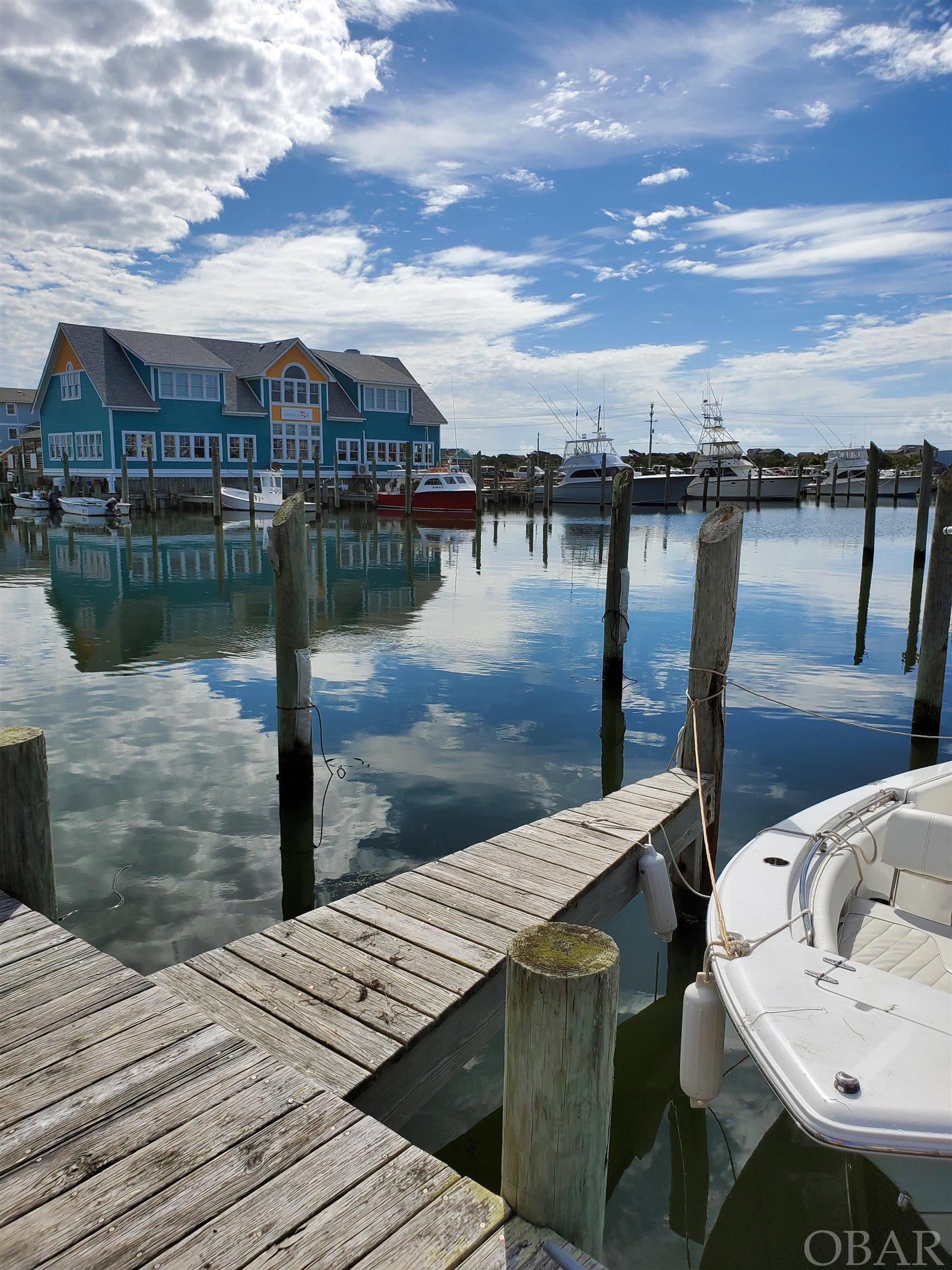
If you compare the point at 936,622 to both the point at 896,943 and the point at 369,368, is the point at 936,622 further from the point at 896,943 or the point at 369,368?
the point at 369,368

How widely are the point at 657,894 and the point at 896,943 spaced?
1.36 metres

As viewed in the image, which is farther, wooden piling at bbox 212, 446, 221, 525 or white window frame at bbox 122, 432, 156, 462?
A: white window frame at bbox 122, 432, 156, 462

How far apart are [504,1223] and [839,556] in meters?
29.7

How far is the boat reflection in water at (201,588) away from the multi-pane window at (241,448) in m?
12.3

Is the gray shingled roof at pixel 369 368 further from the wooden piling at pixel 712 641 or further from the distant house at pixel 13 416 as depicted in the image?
the wooden piling at pixel 712 641

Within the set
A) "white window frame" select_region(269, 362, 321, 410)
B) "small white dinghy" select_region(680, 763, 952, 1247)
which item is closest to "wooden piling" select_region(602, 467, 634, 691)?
"small white dinghy" select_region(680, 763, 952, 1247)

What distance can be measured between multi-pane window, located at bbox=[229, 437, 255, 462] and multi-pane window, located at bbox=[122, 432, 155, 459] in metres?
4.19

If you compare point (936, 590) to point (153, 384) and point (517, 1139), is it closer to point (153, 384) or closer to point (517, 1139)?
point (517, 1139)

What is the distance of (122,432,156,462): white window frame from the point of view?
140 feet

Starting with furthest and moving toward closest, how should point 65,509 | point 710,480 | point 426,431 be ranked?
point 710,480 → point 426,431 → point 65,509

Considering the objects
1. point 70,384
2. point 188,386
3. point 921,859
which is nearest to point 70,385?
point 70,384

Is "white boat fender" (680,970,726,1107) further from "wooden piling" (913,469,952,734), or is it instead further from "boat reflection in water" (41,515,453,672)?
"boat reflection in water" (41,515,453,672)

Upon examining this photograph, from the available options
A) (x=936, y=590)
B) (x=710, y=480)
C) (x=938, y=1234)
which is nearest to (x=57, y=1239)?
(x=938, y=1234)

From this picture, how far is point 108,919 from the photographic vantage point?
18.9 ft
